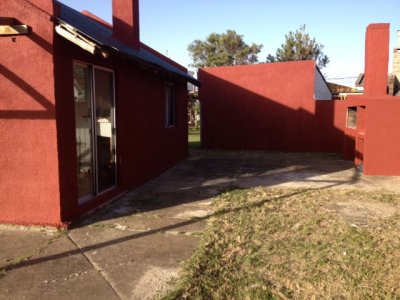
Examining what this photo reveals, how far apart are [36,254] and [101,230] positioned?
1037mm

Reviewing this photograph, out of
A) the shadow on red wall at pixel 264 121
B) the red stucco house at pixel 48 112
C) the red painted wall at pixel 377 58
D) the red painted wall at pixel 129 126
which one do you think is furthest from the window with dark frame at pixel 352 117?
the red stucco house at pixel 48 112

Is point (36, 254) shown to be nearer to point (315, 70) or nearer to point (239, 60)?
point (315, 70)

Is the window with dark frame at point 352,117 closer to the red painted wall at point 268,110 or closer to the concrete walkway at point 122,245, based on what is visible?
the red painted wall at point 268,110

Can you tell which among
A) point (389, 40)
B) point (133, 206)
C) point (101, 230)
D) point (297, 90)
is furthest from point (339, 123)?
point (101, 230)

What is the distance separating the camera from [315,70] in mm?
15750

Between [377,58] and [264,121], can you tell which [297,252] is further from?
[264,121]

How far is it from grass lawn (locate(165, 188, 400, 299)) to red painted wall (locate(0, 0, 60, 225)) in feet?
7.98

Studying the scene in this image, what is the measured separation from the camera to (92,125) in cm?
629

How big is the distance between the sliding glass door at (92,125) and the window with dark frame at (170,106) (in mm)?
3922

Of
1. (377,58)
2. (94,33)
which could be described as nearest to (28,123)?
(94,33)

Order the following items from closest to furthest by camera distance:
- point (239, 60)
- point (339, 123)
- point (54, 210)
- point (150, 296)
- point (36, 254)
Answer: point (150, 296) → point (36, 254) → point (54, 210) → point (339, 123) → point (239, 60)

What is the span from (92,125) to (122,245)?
241cm

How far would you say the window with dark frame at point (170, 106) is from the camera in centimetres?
1106

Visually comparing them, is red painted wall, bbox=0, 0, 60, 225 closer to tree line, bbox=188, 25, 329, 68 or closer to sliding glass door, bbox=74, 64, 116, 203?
sliding glass door, bbox=74, 64, 116, 203
